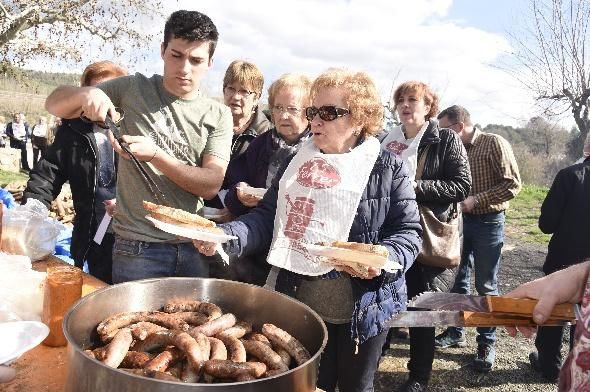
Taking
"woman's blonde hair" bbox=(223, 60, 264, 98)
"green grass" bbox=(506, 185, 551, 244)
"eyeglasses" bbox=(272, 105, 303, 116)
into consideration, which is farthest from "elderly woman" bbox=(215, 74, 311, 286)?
"green grass" bbox=(506, 185, 551, 244)

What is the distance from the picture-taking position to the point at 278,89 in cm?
311

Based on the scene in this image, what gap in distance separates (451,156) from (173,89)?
220 cm

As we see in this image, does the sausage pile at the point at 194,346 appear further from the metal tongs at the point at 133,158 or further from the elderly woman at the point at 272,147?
the elderly woman at the point at 272,147

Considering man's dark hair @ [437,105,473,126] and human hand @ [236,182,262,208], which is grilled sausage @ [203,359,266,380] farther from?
man's dark hair @ [437,105,473,126]

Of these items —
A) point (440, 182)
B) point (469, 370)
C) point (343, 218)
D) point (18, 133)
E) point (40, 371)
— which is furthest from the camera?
point (18, 133)

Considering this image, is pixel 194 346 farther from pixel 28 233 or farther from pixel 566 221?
pixel 566 221

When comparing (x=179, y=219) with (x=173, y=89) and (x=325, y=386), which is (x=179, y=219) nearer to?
(x=173, y=89)

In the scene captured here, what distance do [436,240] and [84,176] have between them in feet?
8.47

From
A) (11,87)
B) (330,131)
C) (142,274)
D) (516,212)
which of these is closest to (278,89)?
(330,131)

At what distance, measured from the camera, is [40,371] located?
5.08ft

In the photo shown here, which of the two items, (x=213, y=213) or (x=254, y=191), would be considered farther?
(x=213, y=213)

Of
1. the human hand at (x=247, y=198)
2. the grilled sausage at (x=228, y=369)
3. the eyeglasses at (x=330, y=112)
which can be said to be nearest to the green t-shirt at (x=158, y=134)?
the human hand at (x=247, y=198)

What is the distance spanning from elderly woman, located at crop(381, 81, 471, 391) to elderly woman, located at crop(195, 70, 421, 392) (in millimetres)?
1310

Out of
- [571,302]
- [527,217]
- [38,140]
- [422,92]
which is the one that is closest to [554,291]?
[571,302]
